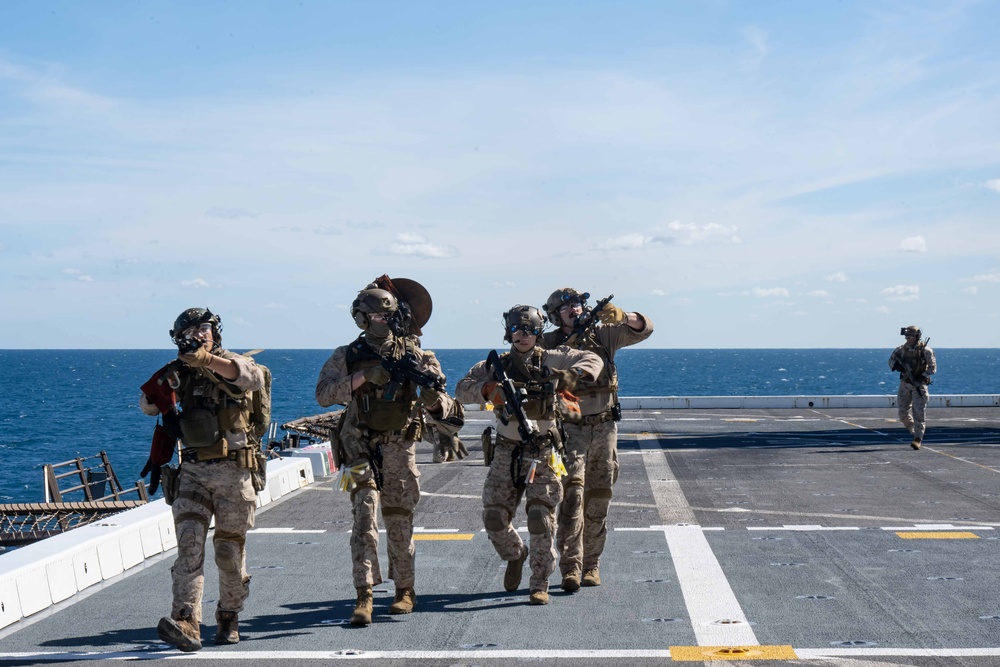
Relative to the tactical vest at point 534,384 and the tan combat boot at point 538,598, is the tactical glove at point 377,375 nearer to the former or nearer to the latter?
the tactical vest at point 534,384

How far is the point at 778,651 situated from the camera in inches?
251

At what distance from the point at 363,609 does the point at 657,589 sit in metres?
2.34

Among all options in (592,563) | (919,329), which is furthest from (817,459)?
(592,563)

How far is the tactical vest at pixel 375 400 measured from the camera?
745 centimetres

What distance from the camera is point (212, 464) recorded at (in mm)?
7000

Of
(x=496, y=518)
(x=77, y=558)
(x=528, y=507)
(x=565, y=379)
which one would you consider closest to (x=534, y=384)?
(x=565, y=379)

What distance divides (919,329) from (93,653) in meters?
17.2

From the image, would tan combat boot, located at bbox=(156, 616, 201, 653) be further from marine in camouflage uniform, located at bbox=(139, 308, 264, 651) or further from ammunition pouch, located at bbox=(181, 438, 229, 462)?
ammunition pouch, located at bbox=(181, 438, 229, 462)

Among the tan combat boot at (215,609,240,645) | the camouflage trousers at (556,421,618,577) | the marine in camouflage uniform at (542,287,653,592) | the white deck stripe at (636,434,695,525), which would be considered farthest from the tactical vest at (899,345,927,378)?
the tan combat boot at (215,609,240,645)

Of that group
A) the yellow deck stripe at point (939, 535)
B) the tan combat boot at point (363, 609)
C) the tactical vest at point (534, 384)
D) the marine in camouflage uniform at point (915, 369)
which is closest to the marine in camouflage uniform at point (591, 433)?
the tactical vest at point (534, 384)

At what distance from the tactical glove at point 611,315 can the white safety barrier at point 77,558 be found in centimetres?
459

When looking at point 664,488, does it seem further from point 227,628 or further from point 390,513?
point 227,628

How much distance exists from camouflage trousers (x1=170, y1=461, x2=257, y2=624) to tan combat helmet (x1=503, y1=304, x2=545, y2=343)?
2.22m

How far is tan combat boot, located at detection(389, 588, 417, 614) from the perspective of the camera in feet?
24.6
